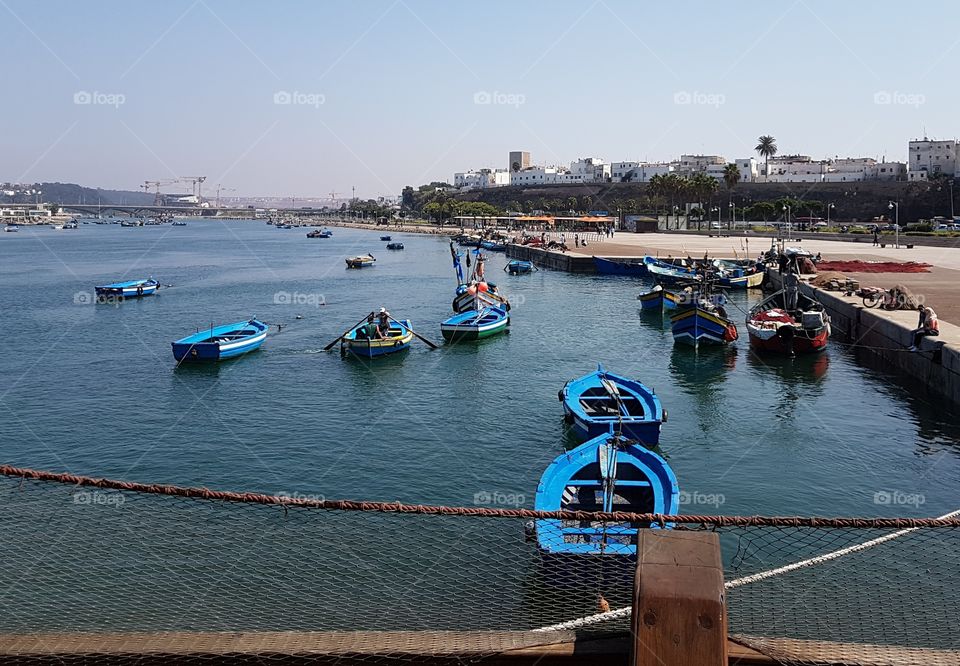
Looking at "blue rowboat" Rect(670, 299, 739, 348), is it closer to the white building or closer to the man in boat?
the man in boat

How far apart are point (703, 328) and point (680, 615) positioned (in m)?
28.3

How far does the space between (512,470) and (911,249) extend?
56.1 meters

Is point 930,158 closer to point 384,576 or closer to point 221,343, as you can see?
point 221,343

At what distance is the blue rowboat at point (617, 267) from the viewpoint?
203 ft

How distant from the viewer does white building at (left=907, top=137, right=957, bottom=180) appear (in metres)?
137

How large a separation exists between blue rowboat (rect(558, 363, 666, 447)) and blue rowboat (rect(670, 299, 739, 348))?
1147cm

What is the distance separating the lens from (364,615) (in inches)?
417

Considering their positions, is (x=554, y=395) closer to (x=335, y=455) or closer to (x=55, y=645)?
(x=335, y=455)

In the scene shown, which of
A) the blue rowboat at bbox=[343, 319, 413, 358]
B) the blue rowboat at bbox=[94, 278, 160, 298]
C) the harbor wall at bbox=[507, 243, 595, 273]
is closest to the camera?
the blue rowboat at bbox=[343, 319, 413, 358]

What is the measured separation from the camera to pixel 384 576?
1167 cm

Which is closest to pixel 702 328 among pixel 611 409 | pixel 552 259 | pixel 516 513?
pixel 611 409

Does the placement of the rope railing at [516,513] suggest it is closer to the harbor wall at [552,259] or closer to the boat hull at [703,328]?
the boat hull at [703,328]

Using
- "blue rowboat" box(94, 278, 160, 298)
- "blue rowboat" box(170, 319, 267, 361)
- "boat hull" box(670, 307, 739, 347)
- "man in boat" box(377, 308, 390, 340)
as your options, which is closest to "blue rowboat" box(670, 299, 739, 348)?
"boat hull" box(670, 307, 739, 347)

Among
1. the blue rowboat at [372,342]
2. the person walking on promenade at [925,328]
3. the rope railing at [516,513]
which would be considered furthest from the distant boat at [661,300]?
the rope railing at [516,513]
